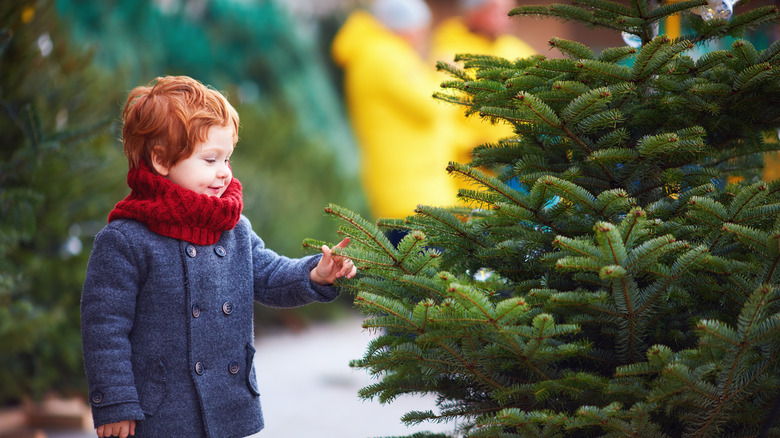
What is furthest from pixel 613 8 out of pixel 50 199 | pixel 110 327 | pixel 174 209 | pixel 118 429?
A: pixel 50 199

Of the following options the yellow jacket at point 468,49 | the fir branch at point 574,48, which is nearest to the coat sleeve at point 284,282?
the fir branch at point 574,48

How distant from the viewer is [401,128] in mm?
5578

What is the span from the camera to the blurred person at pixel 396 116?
544cm

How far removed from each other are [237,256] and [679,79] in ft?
3.79

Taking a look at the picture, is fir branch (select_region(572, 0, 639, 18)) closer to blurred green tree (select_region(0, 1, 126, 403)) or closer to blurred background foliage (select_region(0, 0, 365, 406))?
blurred background foliage (select_region(0, 0, 365, 406))

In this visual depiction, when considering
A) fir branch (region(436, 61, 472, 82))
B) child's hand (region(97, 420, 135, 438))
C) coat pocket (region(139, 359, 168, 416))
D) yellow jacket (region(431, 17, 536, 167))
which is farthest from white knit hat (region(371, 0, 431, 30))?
child's hand (region(97, 420, 135, 438))

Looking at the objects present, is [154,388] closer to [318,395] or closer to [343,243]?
[343,243]

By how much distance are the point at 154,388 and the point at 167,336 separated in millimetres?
122

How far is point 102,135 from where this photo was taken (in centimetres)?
338

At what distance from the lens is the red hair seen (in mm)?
1751

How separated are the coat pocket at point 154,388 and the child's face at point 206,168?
0.43 metres

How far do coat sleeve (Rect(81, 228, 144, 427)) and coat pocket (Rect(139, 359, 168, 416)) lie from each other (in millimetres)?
39

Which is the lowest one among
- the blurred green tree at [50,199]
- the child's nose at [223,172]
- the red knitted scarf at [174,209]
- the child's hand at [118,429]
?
the child's hand at [118,429]

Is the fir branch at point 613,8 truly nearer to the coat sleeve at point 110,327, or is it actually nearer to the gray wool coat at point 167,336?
the gray wool coat at point 167,336
